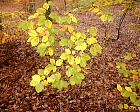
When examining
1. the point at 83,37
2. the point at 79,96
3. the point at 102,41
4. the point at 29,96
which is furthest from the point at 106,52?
the point at 83,37

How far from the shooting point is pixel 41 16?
2.17 m

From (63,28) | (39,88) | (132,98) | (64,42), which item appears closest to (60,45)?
(64,42)

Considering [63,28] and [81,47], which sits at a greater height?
[63,28]

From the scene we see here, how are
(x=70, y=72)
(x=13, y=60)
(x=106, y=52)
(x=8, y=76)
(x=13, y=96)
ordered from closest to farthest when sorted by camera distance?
(x=70, y=72)
(x=13, y=96)
(x=8, y=76)
(x=13, y=60)
(x=106, y=52)

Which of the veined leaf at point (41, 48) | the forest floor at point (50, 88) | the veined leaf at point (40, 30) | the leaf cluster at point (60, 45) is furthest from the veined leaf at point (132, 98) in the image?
the forest floor at point (50, 88)

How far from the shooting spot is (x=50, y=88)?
7523 mm

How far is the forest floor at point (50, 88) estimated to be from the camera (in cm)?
665

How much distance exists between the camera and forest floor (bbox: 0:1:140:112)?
6.65m

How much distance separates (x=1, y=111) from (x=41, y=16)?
16.0ft

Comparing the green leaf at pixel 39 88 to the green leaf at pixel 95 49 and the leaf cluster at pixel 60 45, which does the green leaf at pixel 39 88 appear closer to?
the leaf cluster at pixel 60 45

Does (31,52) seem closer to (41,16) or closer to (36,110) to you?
(36,110)

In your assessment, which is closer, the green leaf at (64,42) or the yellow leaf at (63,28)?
the green leaf at (64,42)

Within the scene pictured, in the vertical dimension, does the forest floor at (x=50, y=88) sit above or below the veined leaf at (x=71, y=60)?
above

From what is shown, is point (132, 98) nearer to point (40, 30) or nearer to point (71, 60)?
point (71, 60)
